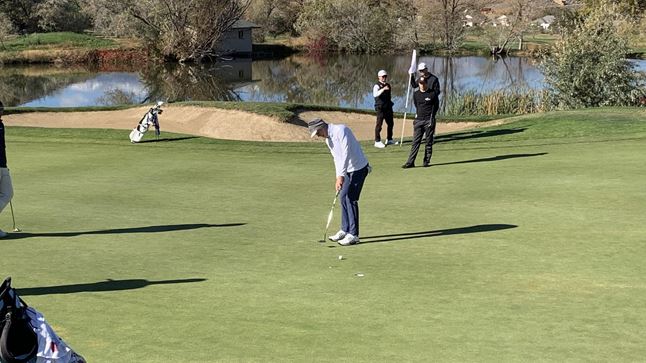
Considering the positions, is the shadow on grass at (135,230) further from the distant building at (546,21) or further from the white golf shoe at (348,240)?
the distant building at (546,21)

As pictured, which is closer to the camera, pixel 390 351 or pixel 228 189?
pixel 390 351

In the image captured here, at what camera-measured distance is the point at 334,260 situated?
31.5ft

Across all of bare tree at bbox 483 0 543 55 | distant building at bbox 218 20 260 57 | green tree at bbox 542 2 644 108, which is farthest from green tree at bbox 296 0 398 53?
green tree at bbox 542 2 644 108

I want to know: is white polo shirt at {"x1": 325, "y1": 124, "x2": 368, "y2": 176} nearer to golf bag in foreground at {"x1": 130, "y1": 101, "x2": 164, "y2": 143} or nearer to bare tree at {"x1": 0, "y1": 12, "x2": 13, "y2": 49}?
golf bag in foreground at {"x1": 130, "y1": 101, "x2": 164, "y2": 143}

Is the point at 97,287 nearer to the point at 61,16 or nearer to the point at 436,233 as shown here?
the point at 436,233

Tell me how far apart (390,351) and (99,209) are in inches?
295

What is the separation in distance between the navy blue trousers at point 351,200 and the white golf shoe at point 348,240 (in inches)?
2.8

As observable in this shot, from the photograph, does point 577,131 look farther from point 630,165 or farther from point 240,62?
point 240,62

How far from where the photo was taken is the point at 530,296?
7.96 metres

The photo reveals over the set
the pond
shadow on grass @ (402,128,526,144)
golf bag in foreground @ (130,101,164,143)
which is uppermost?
golf bag in foreground @ (130,101,164,143)

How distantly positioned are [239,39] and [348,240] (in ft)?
258

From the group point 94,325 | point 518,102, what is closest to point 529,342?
point 94,325

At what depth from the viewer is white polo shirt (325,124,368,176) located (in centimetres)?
1033

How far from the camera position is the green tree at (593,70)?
1184 inches
